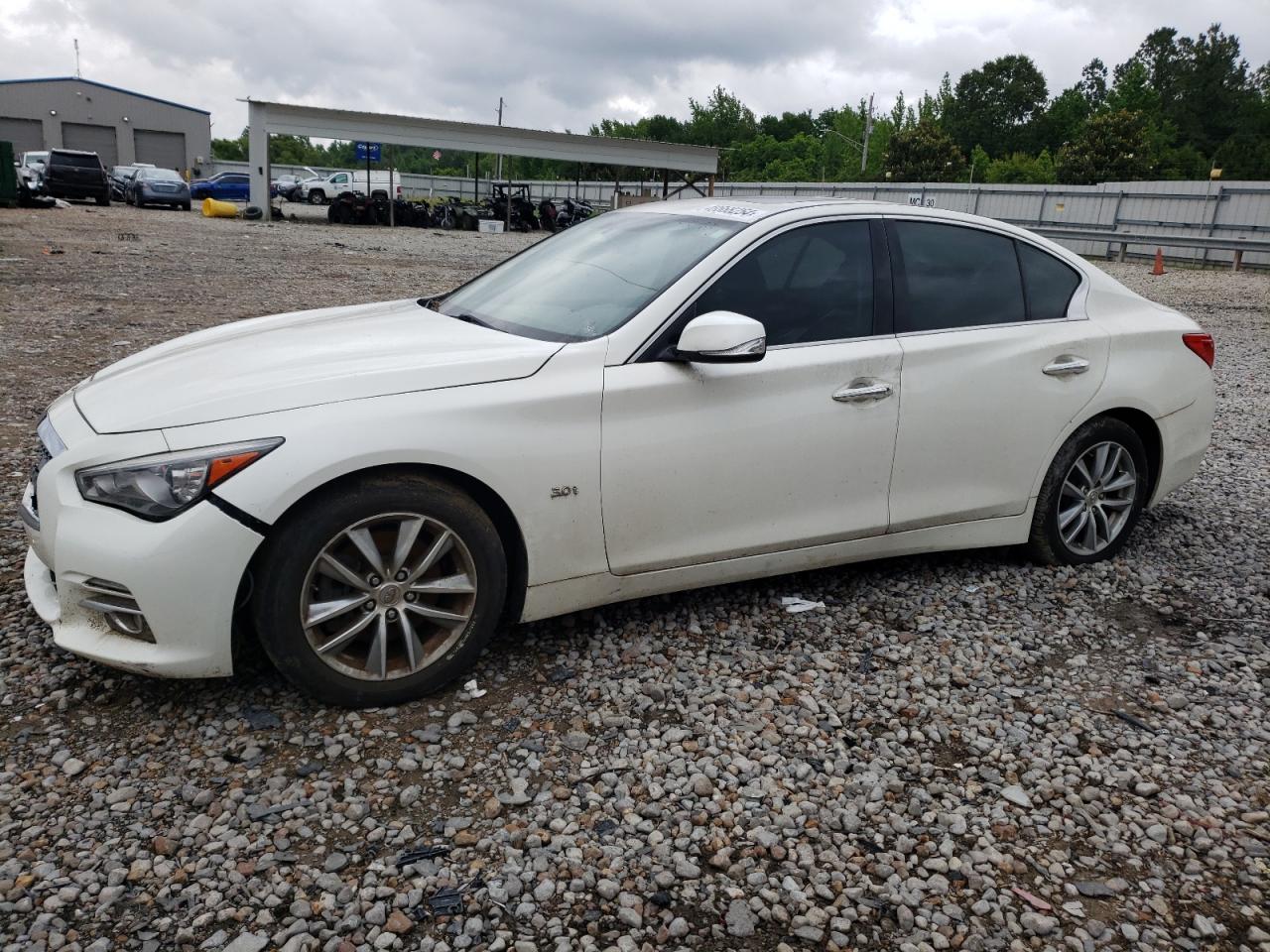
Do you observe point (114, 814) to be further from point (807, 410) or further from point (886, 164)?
point (886, 164)

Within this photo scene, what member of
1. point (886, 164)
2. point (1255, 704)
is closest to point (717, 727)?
point (1255, 704)

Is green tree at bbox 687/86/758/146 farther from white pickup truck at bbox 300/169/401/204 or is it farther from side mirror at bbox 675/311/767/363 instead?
side mirror at bbox 675/311/767/363

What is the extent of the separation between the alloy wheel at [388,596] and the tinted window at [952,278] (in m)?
2.08

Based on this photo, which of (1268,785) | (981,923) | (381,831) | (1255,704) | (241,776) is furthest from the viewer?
(1255,704)

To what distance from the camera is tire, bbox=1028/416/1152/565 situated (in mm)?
4484

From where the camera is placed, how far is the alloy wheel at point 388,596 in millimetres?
3045

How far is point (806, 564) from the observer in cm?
395

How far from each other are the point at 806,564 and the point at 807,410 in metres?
0.64

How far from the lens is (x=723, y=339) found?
3348mm

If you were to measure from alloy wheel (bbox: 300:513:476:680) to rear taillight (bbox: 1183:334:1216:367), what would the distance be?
366cm

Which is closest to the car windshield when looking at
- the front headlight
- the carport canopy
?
the front headlight

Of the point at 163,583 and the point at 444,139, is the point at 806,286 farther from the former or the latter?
the point at 444,139

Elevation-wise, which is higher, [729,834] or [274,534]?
[274,534]

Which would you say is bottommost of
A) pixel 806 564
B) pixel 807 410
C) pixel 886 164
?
pixel 806 564
